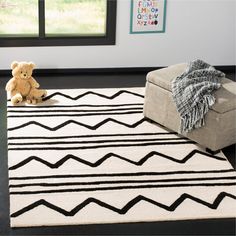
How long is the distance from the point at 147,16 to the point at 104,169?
5.96 ft

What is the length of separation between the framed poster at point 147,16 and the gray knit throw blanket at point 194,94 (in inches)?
41.2

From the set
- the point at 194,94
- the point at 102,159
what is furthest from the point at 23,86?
the point at 194,94

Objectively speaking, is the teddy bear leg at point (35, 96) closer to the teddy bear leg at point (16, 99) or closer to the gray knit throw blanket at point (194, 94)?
the teddy bear leg at point (16, 99)

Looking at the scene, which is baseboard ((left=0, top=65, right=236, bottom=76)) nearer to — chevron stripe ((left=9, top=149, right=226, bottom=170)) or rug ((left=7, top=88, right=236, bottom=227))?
rug ((left=7, top=88, right=236, bottom=227))

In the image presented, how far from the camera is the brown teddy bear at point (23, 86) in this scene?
4598 mm

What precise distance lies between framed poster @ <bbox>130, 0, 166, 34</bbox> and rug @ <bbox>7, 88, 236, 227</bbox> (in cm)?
80

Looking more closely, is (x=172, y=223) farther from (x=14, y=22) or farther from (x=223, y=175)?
(x=14, y=22)

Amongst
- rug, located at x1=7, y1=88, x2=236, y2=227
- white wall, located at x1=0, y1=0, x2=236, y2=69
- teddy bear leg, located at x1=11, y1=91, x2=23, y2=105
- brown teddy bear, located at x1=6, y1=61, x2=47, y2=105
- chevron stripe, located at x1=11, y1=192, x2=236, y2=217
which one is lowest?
chevron stripe, located at x1=11, y1=192, x2=236, y2=217

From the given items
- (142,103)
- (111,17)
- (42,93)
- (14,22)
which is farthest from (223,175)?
(14,22)

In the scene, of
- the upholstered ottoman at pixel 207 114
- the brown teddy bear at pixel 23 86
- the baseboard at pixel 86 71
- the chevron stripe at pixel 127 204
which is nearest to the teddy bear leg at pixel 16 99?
the brown teddy bear at pixel 23 86

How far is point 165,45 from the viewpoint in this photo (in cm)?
528

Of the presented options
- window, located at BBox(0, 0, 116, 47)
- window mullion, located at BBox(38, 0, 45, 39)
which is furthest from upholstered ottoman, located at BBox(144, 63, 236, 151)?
window mullion, located at BBox(38, 0, 45, 39)

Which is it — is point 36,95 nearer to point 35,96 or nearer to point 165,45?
point 35,96

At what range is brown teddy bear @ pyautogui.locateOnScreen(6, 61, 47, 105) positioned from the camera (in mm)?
4598
